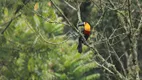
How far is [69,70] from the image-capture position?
13492 millimetres

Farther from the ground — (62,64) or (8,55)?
(8,55)

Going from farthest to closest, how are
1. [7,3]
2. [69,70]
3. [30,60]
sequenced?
[69,70] < [30,60] < [7,3]

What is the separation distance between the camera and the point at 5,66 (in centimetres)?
1210

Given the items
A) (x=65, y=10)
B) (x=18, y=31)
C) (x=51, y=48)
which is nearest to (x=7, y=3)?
(x=51, y=48)

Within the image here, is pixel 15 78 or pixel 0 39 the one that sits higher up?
pixel 0 39

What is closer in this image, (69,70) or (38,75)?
(38,75)

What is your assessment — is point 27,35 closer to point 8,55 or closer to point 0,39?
point 8,55

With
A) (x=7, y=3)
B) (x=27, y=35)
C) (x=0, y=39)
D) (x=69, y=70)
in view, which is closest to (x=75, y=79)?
(x=69, y=70)

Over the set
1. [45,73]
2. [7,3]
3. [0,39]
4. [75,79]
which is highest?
[7,3]

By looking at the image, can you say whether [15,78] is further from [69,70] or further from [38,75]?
[69,70]

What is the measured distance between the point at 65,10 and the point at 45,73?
5.59m

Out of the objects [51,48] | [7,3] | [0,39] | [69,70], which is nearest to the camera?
[7,3]

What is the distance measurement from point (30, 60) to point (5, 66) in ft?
2.62

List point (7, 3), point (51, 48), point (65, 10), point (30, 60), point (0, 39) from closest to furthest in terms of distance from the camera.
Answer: point (7, 3) → point (0, 39) → point (51, 48) → point (30, 60) → point (65, 10)
